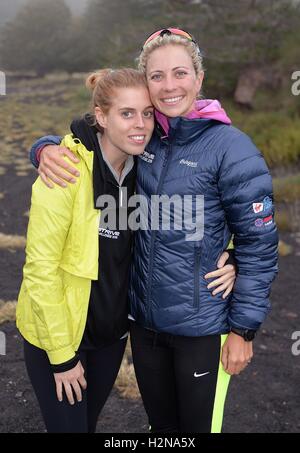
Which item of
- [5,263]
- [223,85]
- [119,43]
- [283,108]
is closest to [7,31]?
[119,43]

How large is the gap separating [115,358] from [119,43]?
16044 millimetres

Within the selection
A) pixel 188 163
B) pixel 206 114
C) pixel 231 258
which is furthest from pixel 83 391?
pixel 206 114

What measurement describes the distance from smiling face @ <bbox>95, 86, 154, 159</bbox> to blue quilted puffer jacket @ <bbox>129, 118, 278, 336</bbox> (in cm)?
13

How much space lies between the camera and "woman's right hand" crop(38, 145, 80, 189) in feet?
7.52

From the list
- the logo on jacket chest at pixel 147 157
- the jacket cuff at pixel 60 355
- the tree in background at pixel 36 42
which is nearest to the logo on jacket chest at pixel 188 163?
the logo on jacket chest at pixel 147 157

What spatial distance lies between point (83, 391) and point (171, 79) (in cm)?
160

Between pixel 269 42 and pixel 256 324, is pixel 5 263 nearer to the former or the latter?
pixel 256 324

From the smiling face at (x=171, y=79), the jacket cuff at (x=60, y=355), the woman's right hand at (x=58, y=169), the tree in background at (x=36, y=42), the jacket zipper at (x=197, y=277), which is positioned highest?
the tree in background at (x=36, y=42)

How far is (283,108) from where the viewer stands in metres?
14.1

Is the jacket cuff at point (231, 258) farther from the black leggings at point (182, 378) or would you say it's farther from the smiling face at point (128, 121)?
the smiling face at point (128, 121)

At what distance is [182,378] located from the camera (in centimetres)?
262

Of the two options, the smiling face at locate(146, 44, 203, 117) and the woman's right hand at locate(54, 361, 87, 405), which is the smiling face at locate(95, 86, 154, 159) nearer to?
the smiling face at locate(146, 44, 203, 117)

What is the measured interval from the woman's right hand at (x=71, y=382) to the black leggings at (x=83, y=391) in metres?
0.06

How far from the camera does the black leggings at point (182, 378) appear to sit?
8.43ft
